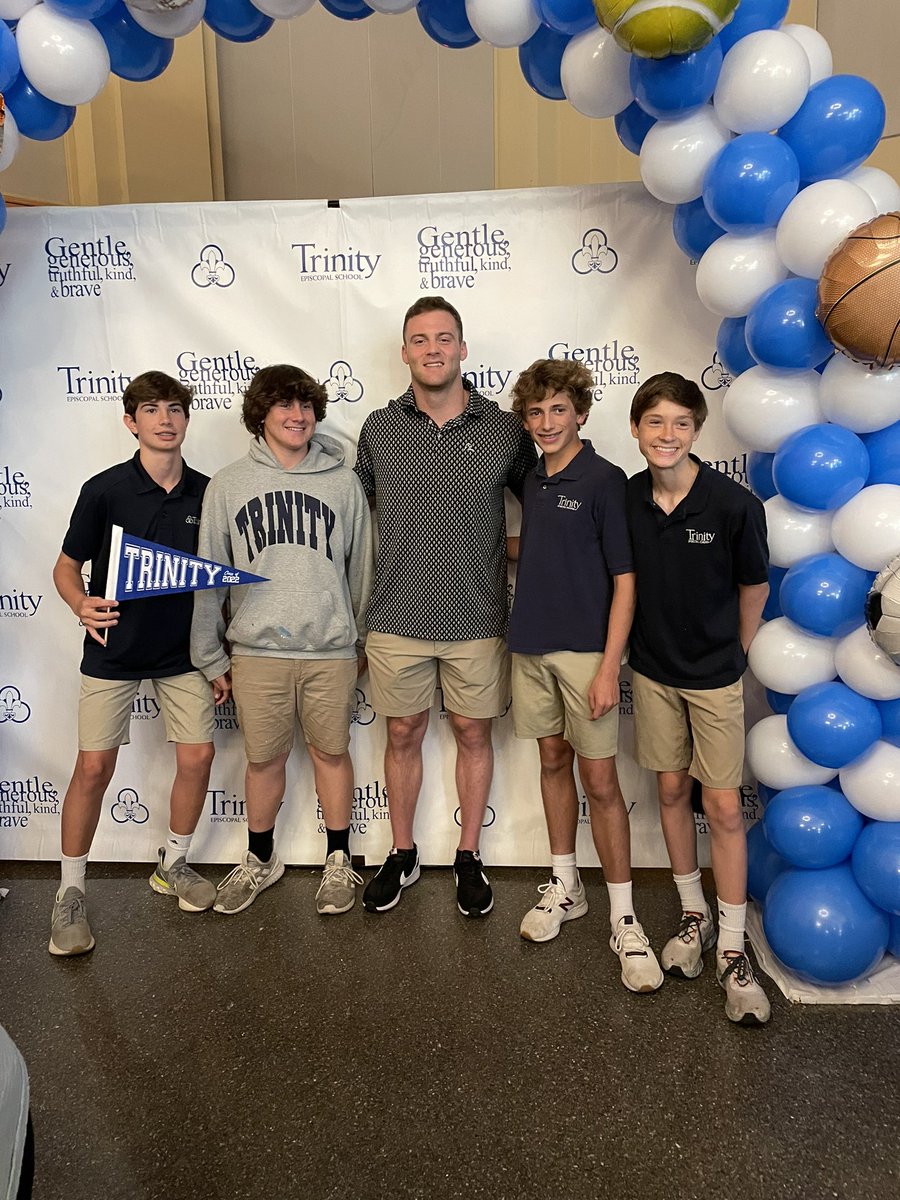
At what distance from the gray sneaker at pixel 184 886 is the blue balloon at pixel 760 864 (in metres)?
1.64

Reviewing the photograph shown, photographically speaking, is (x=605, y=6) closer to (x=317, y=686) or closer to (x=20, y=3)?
(x=20, y=3)

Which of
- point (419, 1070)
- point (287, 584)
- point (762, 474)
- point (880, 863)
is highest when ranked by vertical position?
point (762, 474)

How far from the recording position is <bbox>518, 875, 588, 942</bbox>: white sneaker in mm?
2506

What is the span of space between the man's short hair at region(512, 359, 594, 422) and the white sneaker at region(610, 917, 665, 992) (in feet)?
4.69

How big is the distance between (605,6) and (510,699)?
74.5 inches

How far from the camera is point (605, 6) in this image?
187cm

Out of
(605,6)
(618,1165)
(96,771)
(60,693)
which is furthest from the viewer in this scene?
(60,693)

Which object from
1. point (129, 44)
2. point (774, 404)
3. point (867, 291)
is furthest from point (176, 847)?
point (867, 291)

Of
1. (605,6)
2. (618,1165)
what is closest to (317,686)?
(618,1165)

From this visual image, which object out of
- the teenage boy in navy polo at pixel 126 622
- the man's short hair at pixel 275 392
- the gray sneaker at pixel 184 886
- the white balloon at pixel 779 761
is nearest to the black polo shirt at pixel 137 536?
the teenage boy in navy polo at pixel 126 622

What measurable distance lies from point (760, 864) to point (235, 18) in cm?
274

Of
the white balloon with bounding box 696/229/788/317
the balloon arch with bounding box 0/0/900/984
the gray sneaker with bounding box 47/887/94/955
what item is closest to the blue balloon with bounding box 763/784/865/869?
the balloon arch with bounding box 0/0/900/984

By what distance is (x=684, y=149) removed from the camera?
2137 mm

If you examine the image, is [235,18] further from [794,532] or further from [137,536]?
[794,532]
